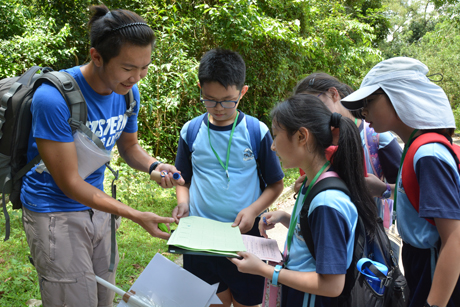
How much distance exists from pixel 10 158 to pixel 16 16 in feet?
19.3

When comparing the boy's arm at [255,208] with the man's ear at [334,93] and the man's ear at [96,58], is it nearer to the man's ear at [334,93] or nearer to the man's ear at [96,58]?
the man's ear at [334,93]

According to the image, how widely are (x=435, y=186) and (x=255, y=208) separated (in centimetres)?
97

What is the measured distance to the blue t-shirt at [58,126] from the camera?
1.66 metres

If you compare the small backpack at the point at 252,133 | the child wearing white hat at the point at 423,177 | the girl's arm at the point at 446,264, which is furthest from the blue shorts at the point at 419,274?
the small backpack at the point at 252,133

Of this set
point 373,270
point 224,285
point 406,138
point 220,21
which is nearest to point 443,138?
point 406,138

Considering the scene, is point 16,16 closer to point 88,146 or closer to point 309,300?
point 88,146

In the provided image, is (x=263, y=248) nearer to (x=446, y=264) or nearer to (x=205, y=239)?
(x=205, y=239)

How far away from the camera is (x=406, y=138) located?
1667mm

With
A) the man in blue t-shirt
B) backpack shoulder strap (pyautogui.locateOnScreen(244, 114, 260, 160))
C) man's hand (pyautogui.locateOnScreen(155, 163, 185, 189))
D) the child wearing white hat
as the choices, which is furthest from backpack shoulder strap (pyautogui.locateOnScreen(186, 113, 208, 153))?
the child wearing white hat

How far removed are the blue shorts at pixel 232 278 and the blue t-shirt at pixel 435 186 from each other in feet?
3.35

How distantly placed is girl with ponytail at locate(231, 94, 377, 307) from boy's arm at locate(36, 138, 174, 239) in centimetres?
53

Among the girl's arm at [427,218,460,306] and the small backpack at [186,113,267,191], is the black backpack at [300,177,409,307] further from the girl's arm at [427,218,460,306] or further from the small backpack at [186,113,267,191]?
the small backpack at [186,113,267,191]

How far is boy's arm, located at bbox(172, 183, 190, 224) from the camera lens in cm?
210

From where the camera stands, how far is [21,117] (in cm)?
173
